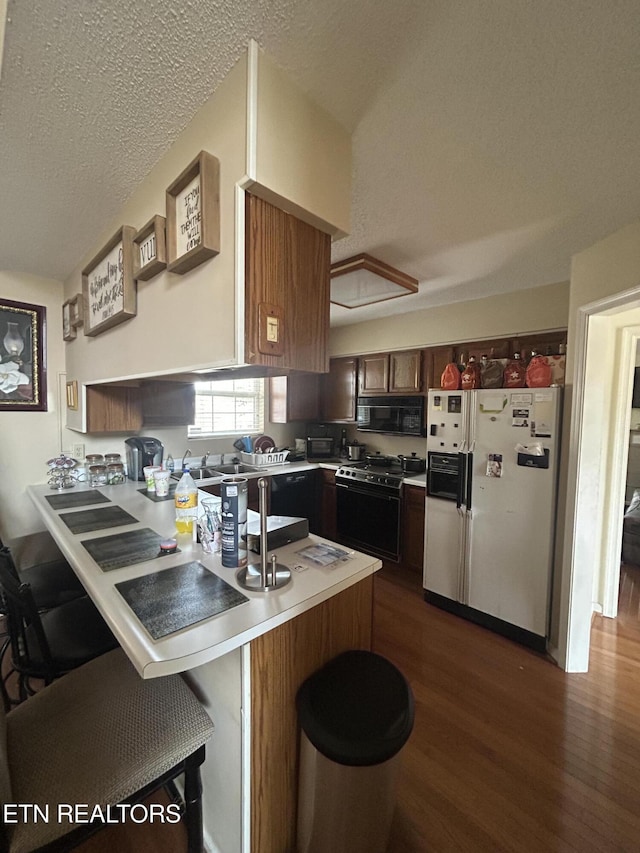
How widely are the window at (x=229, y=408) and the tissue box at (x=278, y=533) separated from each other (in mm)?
2207

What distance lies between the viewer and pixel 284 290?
113 cm

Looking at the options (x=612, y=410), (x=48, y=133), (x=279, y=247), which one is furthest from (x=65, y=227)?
(x=612, y=410)

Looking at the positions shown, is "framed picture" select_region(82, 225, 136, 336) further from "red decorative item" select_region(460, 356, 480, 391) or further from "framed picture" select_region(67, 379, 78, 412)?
"red decorative item" select_region(460, 356, 480, 391)

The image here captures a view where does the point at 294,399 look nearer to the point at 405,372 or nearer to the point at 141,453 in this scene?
the point at 405,372

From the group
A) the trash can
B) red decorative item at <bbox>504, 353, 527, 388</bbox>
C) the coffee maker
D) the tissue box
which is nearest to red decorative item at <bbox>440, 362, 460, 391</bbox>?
red decorative item at <bbox>504, 353, 527, 388</bbox>

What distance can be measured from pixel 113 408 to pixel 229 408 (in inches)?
56.5

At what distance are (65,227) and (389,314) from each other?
2.77 meters

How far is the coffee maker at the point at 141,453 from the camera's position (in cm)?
279

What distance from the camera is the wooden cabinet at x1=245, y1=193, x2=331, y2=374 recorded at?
1039mm

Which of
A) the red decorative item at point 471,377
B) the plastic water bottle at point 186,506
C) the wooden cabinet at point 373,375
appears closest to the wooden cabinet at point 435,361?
the wooden cabinet at point 373,375

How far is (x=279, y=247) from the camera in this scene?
43.6 inches

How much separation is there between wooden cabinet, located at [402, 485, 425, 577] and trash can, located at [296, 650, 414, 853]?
2044mm

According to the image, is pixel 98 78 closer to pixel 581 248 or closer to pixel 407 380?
pixel 581 248

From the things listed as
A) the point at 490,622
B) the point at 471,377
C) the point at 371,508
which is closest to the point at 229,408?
the point at 371,508
